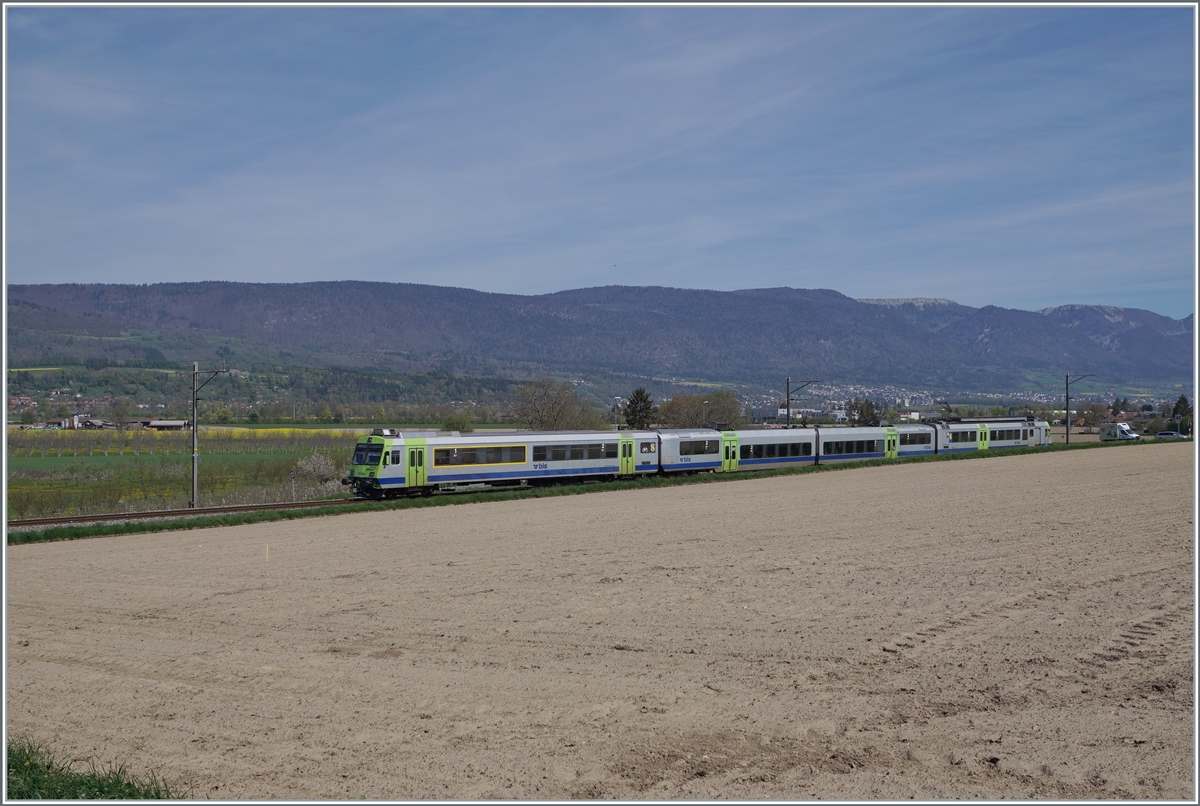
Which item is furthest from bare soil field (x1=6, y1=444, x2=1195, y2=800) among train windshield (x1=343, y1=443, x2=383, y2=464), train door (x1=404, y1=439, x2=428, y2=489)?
train door (x1=404, y1=439, x2=428, y2=489)

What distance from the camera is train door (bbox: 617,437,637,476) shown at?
149ft

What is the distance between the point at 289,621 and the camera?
16.9 meters

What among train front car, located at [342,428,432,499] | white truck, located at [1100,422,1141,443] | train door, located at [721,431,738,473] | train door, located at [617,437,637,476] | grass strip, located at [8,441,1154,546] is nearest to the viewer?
grass strip, located at [8,441,1154,546]

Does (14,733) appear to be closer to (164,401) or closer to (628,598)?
(628,598)

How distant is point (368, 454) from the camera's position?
123 feet

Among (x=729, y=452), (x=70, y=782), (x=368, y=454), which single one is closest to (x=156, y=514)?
(x=368, y=454)

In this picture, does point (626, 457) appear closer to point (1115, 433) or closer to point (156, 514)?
point (156, 514)

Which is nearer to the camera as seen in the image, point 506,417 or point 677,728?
point 677,728

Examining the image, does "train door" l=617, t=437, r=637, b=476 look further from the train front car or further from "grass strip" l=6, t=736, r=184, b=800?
"grass strip" l=6, t=736, r=184, b=800

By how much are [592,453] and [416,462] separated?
9557 millimetres

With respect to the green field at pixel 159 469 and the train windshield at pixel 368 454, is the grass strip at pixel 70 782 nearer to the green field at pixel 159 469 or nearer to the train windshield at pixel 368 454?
the train windshield at pixel 368 454

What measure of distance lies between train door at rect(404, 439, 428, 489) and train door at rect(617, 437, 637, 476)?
10963 mm

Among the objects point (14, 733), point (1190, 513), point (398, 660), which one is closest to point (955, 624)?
point (398, 660)

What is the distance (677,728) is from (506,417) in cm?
11296
